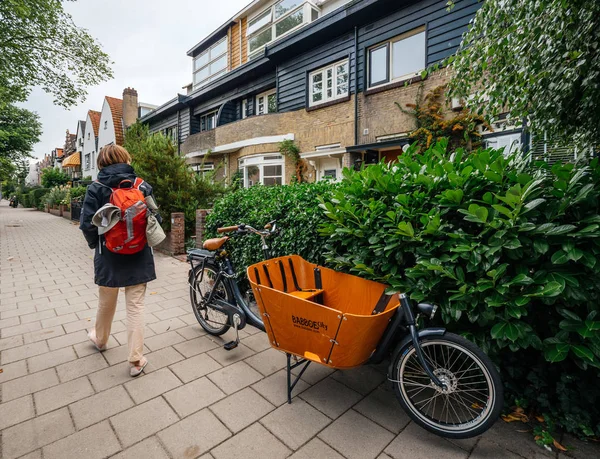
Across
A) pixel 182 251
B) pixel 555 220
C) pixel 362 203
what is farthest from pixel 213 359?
pixel 182 251

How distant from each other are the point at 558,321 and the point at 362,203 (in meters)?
1.43

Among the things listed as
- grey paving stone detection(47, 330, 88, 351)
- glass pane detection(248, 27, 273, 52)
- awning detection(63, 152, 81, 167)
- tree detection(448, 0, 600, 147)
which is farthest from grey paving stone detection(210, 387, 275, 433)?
awning detection(63, 152, 81, 167)

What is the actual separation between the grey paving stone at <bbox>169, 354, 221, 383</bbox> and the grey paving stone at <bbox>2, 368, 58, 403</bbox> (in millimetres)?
908

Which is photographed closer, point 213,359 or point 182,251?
point 213,359

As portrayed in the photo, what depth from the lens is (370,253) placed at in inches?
104

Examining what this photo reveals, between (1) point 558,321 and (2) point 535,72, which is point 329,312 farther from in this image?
(2) point 535,72

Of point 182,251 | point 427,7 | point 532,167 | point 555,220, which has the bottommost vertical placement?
point 182,251

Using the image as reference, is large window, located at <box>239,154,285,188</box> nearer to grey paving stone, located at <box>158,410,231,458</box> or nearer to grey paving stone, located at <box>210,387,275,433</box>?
grey paving stone, located at <box>210,387,275,433</box>

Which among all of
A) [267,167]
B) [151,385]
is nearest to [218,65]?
[267,167]

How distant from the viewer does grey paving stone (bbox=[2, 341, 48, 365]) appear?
2.97m

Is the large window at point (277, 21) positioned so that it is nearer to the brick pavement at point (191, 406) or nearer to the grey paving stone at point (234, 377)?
the brick pavement at point (191, 406)

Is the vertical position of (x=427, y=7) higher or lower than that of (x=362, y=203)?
higher

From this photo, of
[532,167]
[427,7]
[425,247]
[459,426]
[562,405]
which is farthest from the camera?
[427,7]

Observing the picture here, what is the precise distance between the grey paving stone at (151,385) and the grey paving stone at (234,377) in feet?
0.99
